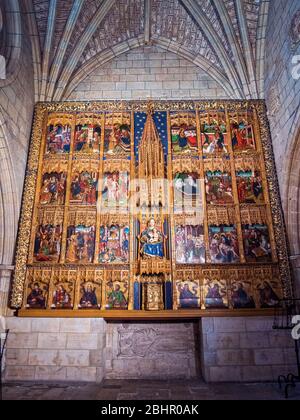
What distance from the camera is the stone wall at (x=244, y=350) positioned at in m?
7.06

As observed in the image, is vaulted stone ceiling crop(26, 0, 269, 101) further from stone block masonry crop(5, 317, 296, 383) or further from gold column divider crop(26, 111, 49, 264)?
stone block masonry crop(5, 317, 296, 383)

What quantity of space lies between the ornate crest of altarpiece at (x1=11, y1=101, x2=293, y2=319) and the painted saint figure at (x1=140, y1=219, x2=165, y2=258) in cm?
3

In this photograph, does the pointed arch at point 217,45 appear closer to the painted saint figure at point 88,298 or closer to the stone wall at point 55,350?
the painted saint figure at point 88,298

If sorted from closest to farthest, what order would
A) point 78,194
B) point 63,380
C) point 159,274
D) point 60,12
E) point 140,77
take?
point 63,380, point 159,274, point 78,194, point 60,12, point 140,77

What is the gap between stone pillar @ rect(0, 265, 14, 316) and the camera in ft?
24.6

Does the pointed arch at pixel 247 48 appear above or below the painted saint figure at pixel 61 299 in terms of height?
above

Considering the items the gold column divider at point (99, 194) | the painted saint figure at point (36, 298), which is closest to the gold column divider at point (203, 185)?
the gold column divider at point (99, 194)

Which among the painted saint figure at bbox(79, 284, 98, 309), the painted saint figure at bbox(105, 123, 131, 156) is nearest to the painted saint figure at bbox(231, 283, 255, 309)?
the painted saint figure at bbox(79, 284, 98, 309)

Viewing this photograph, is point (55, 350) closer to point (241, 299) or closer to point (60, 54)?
point (241, 299)

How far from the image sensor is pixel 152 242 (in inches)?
314

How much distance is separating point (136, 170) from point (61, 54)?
14.2 ft

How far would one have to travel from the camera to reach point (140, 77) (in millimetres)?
10336

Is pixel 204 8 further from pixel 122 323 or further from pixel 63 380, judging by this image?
pixel 63 380

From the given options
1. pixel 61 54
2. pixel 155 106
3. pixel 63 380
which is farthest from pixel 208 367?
pixel 61 54
